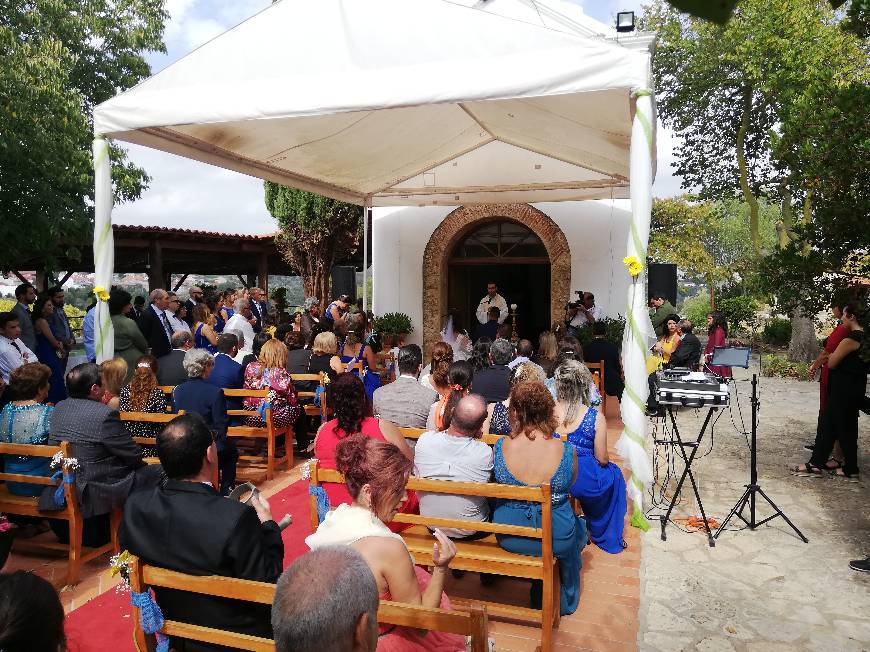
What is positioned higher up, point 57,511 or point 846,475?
point 57,511

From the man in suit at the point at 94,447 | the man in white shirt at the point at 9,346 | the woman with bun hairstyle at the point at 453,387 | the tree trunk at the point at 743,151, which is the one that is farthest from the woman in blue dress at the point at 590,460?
the tree trunk at the point at 743,151

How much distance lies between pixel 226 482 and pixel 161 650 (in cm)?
277

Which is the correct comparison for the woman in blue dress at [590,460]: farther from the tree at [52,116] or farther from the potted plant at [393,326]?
the tree at [52,116]

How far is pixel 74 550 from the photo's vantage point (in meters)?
3.72

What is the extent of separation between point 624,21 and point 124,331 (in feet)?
17.8

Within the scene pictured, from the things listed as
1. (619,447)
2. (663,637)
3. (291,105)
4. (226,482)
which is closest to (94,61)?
(291,105)

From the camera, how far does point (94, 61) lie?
543 inches

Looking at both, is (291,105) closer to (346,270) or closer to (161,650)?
(161,650)

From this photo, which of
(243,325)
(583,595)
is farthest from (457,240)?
(583,595)

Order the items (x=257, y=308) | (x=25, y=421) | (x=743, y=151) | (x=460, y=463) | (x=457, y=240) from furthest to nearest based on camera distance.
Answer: (x=743, y=151), (x=457, y=240), (x=257, y=308), (x=25, y=421), (x=460, y=463)

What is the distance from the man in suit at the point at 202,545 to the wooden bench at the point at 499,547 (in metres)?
0.80

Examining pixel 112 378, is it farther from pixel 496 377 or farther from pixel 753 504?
pixel 753 504

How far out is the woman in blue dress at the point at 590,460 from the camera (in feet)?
12.5

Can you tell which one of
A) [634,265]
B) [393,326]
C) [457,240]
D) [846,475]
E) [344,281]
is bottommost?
[846,475]
